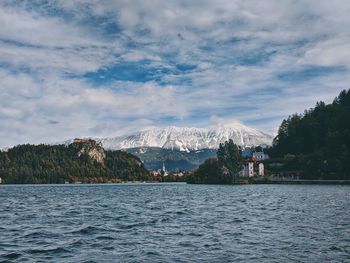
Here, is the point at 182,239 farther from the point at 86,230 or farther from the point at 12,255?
the point at 12,255

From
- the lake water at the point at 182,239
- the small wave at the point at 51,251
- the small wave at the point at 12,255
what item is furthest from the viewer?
the small wave at the point at 51,251

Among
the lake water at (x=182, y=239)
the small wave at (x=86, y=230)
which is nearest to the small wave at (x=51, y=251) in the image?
the lake water at (x=182, y=239)

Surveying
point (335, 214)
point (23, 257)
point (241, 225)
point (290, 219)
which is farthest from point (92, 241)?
point (335, 214)

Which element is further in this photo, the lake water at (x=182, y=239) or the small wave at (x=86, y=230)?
the small wave at (x=86, y=230)

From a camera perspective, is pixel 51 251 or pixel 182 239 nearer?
pixel 51 251

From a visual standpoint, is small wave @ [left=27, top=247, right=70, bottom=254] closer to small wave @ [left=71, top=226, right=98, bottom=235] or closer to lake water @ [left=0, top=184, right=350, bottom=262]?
lake water @ [left=0, top=184, right=350, bottom=262]

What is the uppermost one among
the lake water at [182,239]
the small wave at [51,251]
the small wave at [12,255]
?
the lake water at [182,239]

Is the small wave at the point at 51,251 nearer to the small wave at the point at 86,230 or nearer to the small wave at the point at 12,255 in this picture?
the small wave at the point at 12,255

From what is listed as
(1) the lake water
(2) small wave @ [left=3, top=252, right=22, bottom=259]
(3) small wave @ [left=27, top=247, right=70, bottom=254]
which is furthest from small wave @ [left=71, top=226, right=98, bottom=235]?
(2) small wave @ [left=3, top=252, right=22, bottom=259]

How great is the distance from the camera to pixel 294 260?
1116 inches

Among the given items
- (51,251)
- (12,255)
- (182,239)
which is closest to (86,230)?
(51,251)

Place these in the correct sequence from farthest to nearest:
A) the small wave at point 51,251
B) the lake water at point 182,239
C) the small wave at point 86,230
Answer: the small wave at point 86,230
the small wave at point 51,251
the lake water at point 182,239

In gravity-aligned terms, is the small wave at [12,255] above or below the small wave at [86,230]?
below

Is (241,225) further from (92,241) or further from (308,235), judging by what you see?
(92,241)
